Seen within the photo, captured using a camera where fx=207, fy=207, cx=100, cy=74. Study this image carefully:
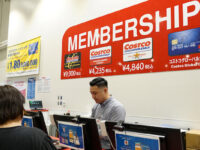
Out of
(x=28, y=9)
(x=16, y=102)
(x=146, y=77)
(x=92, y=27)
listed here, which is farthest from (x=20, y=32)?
(x=16, y=102)

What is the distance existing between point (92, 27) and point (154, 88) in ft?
5.53

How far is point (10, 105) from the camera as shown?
1.11m

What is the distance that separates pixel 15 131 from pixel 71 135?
86 cm

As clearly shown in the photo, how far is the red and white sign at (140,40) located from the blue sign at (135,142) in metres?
1.52

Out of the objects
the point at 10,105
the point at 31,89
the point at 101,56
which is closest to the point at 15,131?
the point at 10,105

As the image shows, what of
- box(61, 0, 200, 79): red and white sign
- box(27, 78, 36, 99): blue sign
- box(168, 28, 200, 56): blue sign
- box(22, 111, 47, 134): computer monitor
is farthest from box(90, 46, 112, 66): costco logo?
box(27, 78, 36, 99): blue sign

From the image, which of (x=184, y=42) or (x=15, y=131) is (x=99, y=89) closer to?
(x=184, y=42)

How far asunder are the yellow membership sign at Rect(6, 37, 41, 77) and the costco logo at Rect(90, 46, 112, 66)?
5.99 ft

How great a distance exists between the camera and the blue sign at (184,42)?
2496 mm

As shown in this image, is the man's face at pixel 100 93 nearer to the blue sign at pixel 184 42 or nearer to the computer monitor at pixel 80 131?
the computer monitor at pixel 80 131

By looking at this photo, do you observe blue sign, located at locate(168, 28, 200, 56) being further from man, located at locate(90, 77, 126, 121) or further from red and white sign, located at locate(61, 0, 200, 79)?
man, located at locate(90, 77, 126, 121)

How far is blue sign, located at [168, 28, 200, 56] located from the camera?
8.19ft

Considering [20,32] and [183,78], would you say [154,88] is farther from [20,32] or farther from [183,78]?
[20,32]

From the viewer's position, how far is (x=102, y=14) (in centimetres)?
369
